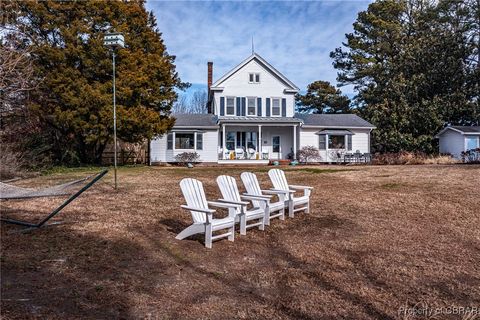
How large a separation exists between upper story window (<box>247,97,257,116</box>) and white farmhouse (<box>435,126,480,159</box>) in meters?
12.8

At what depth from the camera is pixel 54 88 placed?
700 inches

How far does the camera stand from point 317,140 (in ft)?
82.4

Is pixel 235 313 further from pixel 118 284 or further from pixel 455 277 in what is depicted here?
pixel 455 277

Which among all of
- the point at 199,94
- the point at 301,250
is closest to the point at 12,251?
the point at 301,250

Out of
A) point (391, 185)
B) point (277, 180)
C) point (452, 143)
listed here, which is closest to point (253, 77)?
point (452, 143)

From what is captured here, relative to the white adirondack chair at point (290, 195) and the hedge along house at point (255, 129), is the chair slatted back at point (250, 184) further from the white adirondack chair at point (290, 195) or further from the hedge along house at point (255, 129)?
the hedge along house at point (255, 129)

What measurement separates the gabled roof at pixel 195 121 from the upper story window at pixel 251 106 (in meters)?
2.31

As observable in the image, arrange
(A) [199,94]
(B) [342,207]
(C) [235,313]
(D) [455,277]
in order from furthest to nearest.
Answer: (A) [199,94]
(B) [342,207]
(D) [455,277]
(C) [235,313]

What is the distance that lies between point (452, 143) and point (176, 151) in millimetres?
17811

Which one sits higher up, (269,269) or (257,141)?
(257,141)

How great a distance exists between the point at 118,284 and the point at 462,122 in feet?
100

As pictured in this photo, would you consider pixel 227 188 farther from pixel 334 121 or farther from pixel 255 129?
pixel 334 121

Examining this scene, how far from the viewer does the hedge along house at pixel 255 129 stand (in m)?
23.7

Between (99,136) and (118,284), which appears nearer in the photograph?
(118,284)
